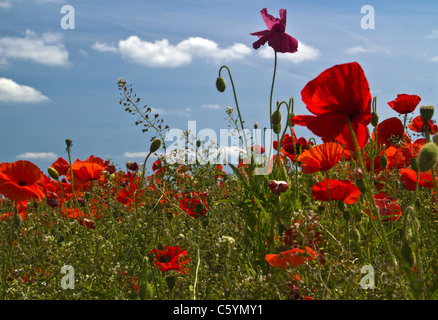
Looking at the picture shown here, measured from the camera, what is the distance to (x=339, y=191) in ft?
5.98

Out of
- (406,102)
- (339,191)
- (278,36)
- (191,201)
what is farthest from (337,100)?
(406,102)

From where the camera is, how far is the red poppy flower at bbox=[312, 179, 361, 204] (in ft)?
5.94

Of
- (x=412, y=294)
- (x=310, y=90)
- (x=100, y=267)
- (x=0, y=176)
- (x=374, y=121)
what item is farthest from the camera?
(x=374, y=121)

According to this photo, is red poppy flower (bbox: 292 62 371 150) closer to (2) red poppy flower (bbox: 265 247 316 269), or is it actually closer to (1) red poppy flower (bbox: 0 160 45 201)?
(2) red poppy flower (bbox: 265 247 316 269)

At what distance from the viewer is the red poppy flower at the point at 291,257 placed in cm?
133

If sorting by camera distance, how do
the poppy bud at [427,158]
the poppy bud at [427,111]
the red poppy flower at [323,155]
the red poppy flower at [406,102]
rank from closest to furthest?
the poppy bud at [427,158] → the poppy bud at [427,111] → the red poppy flower at [323,155] → the red poppy flower at [406,102]

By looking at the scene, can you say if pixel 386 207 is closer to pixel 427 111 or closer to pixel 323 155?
pixel 323 155

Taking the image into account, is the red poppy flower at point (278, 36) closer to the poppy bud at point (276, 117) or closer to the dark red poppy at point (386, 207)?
the poppy bud at point (276, 117)

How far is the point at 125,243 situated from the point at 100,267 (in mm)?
491

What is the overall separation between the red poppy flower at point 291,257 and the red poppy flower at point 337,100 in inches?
13.6

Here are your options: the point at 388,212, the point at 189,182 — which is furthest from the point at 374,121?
the point at 189,182

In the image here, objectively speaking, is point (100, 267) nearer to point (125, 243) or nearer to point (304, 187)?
point (125, 243)

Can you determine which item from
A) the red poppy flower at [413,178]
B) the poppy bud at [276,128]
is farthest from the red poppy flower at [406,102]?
the poppy bud at [276,128]
